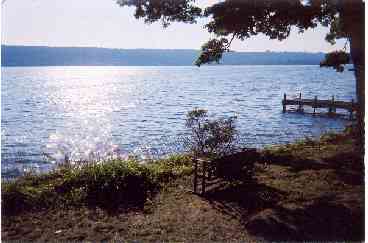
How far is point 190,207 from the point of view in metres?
10.1

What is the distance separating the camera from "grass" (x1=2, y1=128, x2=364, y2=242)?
824 centimetres

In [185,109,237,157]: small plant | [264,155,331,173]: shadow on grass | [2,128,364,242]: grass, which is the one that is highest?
[185,109,237,157]: small plant

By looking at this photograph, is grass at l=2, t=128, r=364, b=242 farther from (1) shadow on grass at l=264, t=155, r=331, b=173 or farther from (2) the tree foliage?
(2) the tree foliage

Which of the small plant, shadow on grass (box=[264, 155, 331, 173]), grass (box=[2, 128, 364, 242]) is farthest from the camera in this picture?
the small plant

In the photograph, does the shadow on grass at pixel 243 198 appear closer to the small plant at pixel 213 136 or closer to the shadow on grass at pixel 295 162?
the shadow on grass at pixel 295 162

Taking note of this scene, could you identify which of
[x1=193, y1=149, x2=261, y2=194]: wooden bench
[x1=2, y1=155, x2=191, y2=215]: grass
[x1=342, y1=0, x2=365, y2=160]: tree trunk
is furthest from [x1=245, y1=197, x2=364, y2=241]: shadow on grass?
[x1=342, y1=0, x2=365, y2=160]: tree trunk

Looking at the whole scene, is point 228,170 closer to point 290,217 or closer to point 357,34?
point 290,217

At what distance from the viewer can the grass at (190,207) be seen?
8.24 meters

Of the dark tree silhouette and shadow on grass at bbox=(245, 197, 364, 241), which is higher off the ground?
the dark tree silhouette

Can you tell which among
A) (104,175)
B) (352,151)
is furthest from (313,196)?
(352,151)

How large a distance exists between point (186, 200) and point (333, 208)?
357cm

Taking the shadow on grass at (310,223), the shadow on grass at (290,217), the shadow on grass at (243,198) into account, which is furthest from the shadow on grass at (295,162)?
the shadow on grass at (310,223)

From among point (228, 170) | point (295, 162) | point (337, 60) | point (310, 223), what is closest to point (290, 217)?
point (310, 223)

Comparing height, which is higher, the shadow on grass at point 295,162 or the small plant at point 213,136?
the small plant at point 213,136
